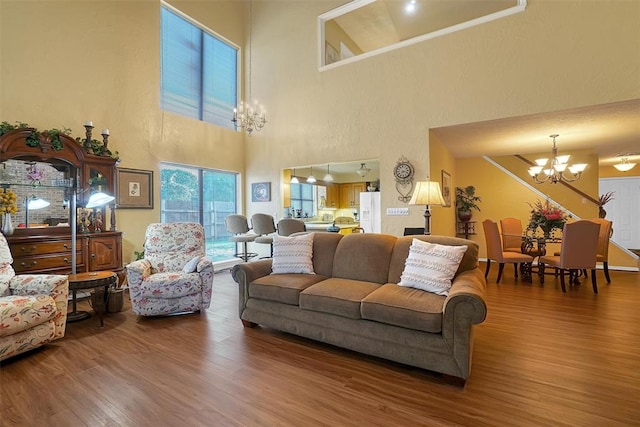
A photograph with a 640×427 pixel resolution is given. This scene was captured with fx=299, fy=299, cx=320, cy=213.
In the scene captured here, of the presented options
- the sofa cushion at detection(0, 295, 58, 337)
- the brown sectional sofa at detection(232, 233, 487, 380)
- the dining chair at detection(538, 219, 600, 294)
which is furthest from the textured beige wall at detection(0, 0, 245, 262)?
the dining chair at detection(538, 219, 600, 294)

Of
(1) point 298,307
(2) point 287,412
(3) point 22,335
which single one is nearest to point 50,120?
(3) point 22,335

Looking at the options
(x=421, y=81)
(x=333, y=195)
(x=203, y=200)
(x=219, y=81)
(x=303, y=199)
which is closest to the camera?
(x=421, y=81)

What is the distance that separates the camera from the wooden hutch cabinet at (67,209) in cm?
342

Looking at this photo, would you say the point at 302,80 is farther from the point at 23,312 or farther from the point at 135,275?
the point at 23,312

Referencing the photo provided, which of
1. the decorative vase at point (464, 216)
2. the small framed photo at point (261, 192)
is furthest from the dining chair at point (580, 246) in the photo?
the small framed photo at point (261, 192)

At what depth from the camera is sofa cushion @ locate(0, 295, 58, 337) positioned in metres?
2.25

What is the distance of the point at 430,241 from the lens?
9.24ft

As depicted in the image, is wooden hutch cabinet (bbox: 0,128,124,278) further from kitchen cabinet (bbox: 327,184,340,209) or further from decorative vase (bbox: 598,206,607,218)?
decorative vase (bbox: 598,206,607,218)

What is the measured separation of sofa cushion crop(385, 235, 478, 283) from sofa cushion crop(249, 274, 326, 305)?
0.74 metres

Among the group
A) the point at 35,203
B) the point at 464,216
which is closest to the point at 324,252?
the point at 35,203

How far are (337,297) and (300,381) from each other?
690 mm

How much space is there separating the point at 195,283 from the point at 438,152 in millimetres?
4518

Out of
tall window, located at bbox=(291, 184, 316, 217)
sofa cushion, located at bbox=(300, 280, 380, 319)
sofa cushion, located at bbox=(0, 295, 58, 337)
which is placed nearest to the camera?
sofa cushion, located at bbox=(0, 295, 58, 337)

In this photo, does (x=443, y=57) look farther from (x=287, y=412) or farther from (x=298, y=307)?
(x=287, y=412)
